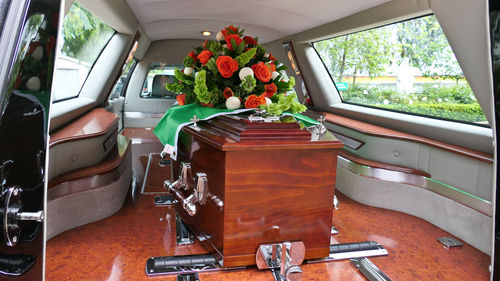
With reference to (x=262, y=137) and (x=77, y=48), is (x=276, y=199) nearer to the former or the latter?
(x=262, y=137)

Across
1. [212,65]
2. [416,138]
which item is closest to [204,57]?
[212,65]

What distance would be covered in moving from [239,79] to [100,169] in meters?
1.15

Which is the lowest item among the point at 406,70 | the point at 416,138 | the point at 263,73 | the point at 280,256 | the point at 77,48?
the point at 280,256

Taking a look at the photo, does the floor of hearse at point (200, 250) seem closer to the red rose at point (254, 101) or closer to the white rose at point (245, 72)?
the red rose at point (254, 101)

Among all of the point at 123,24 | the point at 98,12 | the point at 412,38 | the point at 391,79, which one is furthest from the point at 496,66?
the point at 123,24

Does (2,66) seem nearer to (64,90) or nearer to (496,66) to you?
(496,66)

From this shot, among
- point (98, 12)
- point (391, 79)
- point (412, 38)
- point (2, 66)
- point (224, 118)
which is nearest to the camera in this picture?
point (2, 66)

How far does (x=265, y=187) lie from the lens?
1.77 meters

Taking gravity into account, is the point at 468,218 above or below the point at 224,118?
below

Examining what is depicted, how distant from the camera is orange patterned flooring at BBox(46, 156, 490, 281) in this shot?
70.3 inches

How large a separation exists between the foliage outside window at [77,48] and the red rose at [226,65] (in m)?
1.35

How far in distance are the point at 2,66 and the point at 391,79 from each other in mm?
3630

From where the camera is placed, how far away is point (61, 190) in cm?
216

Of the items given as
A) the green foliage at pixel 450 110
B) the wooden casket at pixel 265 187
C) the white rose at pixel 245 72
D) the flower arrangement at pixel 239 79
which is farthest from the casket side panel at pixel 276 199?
the green foliage at pixel 450 110
